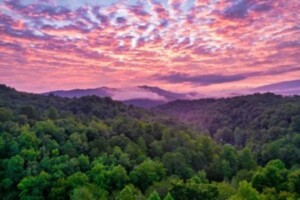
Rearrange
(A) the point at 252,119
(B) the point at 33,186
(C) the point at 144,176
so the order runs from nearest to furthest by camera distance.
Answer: (B) the point at 33,186 < (C) the point at 144,176 < (A) the point at 252,119

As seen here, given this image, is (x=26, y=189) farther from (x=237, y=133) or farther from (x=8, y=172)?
(x=237, y=133)

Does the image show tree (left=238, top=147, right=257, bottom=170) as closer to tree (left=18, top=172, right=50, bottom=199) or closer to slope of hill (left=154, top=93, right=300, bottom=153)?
slope of hill (left=154, top=93, right=300, bottom=153)

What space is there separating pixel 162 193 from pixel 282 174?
15989 millimetres

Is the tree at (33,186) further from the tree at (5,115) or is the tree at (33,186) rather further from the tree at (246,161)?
the tree at (246,161)

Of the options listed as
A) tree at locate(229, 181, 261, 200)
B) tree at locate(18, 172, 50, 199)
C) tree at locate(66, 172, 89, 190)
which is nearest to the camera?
tree at locate(229, 181, 261, 200)

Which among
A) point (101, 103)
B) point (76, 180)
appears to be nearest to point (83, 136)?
point (76, 180)

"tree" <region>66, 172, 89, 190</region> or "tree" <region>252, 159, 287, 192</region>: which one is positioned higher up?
"tree" <region>252, 159, 287, 192</region>

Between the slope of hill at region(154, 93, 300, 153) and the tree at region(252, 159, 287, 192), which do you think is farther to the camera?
the slope of hill at region(154, 93, 300, 153)

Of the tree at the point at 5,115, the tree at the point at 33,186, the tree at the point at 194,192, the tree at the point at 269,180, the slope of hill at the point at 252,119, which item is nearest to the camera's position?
the tree at the point at 194,192

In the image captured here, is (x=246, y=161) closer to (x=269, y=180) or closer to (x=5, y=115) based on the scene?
(x=269, y=180)

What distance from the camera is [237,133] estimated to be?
106 meters

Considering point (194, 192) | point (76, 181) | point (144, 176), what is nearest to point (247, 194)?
point (194, 192)

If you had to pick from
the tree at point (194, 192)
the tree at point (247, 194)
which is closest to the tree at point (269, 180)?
the tree at point (194, 192)

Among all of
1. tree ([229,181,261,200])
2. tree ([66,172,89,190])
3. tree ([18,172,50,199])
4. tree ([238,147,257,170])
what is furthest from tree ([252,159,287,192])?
tree ([18,172,50,199])
